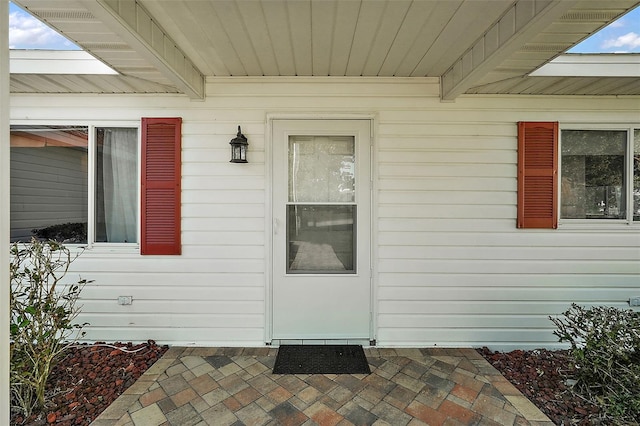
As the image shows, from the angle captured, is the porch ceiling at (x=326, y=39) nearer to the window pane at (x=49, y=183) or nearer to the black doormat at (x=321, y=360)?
the window pane at (x=49, y=183)

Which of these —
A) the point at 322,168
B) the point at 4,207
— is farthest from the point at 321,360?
the point at 4,207

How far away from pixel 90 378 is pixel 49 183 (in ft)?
6.39

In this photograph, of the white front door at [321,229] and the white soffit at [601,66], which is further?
the white front door at [321,229]

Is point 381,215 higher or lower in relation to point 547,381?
higher

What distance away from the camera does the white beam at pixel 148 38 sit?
1.61 m

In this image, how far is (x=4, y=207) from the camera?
1192 mm

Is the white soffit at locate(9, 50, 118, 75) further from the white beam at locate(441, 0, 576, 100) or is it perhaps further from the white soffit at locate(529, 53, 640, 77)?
the white soffit at locate(529, 53, 640, 77)

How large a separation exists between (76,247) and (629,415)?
4.53 metres

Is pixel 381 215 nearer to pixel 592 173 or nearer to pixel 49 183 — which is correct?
pixel 592 173

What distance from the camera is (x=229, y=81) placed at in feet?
9.04

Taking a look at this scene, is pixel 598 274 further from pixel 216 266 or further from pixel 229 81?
pixel 229 81

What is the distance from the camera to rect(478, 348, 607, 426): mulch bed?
193 cm

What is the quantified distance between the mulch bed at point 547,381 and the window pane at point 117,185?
361cm

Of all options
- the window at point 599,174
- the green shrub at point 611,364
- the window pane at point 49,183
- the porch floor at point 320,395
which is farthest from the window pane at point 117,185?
the window at point 599,174
